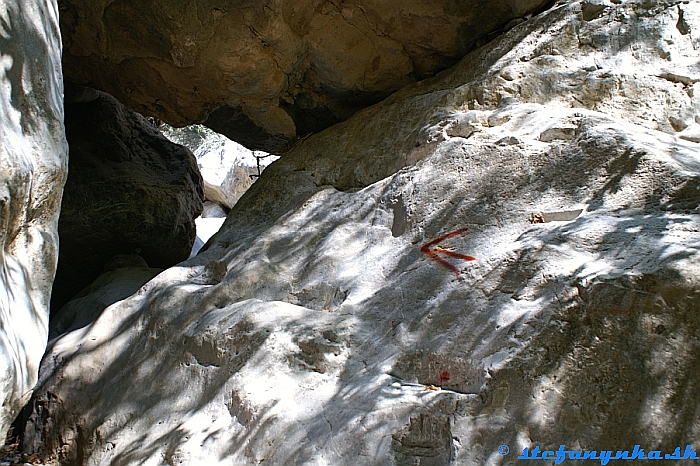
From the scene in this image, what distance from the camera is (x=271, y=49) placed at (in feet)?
15.1

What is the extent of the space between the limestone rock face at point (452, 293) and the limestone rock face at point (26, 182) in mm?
830

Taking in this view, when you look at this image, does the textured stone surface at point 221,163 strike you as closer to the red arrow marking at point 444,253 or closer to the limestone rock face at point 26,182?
the limestone rock face at point 26,182

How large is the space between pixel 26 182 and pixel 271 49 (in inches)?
98.0

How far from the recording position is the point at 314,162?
4.77 meters

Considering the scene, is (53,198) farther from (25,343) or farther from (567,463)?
(567,463)

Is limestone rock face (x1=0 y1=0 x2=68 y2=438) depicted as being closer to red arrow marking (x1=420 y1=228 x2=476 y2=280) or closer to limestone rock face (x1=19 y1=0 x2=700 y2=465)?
limestone rock face (x1=19 y1=0 x2=700 y2=465)

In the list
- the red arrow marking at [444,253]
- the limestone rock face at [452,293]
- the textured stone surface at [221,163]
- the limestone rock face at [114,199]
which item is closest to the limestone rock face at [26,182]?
the limestone rock face at [452,293]

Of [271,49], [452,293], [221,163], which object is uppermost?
[271,49]

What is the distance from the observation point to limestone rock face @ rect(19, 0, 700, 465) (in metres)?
2.13

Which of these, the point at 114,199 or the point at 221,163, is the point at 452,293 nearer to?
the point at 114,199

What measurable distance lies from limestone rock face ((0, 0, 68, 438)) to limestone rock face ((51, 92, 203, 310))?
8.72 ft

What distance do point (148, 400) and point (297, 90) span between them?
9.32ft

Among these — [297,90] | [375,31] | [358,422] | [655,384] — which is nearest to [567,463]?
[655,384]

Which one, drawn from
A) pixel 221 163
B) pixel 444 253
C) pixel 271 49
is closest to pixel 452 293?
pixel 444 253
